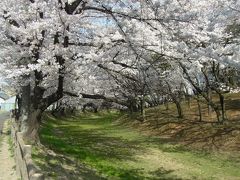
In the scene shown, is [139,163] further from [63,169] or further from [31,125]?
[31,125]

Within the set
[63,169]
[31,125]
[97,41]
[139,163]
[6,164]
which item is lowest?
[139,163]

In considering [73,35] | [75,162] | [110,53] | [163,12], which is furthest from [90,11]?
[75,162]

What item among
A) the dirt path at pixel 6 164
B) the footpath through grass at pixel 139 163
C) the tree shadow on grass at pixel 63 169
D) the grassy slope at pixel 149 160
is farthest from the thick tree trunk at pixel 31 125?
the tree shadow on grass at pixel 63 169

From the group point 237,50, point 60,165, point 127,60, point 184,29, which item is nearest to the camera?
point 237,50

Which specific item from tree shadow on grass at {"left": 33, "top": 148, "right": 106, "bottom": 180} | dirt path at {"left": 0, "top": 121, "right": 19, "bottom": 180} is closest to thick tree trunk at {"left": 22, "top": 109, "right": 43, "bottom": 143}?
dirt path at {"left": 0, "top": 121, "right": 19, "bottom": 180}

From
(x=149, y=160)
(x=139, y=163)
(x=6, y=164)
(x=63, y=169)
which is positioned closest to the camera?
(x=63, y=169)

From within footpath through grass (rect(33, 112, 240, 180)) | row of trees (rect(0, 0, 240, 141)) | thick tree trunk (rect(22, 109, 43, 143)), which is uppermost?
row of trees (rect(0, 0, 240, 141))

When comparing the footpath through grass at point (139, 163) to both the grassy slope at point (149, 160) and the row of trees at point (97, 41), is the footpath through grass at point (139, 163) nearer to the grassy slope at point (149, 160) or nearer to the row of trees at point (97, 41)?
the grassy slope at point (149, 160)

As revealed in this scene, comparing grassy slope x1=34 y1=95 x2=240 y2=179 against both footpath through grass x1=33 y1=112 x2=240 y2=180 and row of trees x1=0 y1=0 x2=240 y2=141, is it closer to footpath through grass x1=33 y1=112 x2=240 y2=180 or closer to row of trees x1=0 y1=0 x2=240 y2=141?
footpath through grass x1=33 y1=112 x2=240 y2=180

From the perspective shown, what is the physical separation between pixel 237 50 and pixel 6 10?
9.74 metres

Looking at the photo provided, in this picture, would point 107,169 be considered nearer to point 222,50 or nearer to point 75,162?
point 75,162

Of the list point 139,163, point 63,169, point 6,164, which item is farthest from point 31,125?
point 139,163

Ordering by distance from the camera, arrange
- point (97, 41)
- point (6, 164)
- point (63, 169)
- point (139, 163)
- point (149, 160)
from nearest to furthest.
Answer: point (63, 169) < point (6, 164) < point (97, 41) < point (139, 163) < point (149, 160)

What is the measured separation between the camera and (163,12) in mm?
14594
